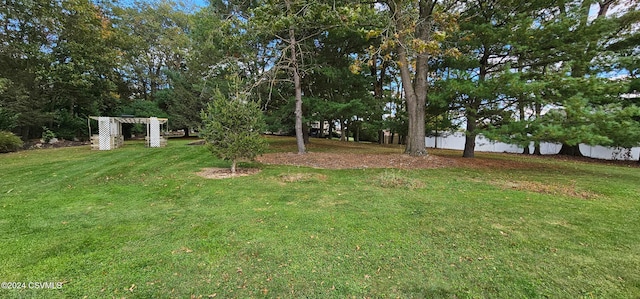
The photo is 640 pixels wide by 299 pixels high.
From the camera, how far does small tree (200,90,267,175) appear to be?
6.67m

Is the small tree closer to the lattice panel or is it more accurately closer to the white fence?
the white fence

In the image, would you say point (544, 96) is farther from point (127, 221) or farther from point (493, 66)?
point (127, 221)

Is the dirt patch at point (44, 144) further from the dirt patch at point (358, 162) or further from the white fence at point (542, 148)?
the white fence at point (542, 148)

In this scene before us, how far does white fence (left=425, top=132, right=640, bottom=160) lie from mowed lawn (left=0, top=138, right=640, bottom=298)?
459 cm

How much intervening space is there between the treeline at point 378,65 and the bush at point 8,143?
6.50 ft

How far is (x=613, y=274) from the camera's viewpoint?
242 centimetres

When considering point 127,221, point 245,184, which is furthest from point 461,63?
point 127,221

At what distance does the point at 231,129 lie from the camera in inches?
269

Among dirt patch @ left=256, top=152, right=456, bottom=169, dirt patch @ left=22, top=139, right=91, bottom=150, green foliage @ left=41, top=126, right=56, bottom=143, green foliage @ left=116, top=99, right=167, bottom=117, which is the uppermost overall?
green foliage @ left=116, top=99, right=167, bottom=117

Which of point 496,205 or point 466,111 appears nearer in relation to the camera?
point 496,205

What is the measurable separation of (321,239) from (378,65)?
1066cm

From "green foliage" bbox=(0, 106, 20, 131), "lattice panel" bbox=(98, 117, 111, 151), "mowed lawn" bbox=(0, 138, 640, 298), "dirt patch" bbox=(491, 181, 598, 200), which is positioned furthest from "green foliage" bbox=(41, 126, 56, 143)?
"dirt patch" bbox=(491, 181, 598, 200)

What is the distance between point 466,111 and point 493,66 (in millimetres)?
1767

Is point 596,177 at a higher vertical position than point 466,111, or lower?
lower
